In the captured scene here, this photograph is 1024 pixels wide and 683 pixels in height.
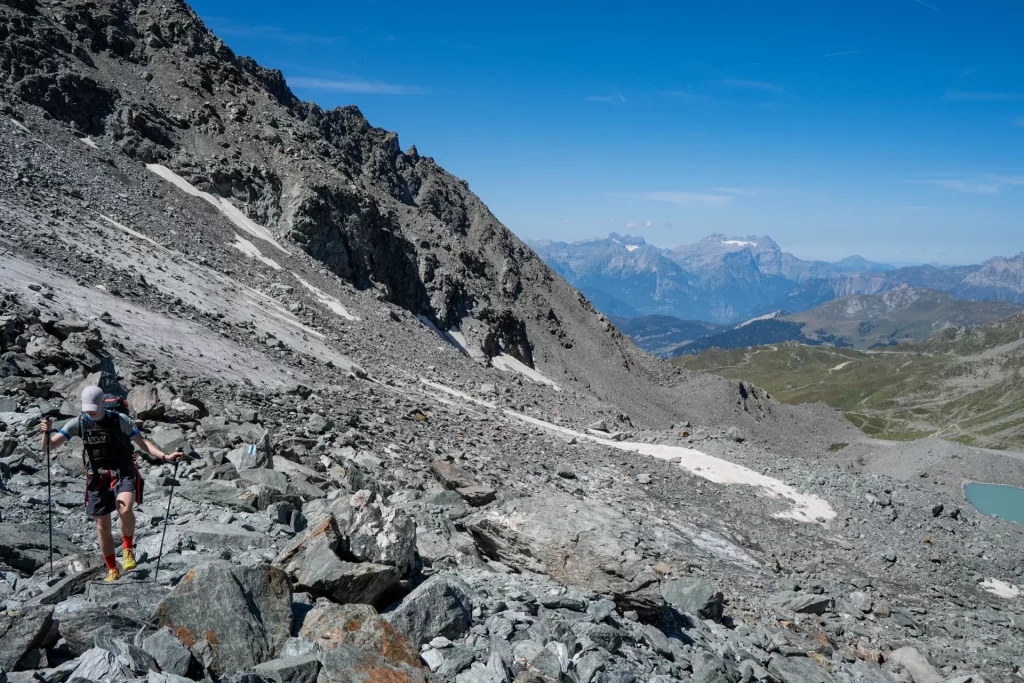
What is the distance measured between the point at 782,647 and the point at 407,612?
1079cm

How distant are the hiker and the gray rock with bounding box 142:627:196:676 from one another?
1906 millimetres

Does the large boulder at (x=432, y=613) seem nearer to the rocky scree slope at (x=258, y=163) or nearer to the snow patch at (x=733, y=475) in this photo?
the snow patch at (x=733, y=475)

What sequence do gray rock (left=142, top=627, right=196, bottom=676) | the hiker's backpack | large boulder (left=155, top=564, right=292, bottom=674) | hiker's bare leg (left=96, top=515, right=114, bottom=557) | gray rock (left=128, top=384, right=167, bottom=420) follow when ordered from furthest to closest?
1. gray rock (left=128, top=384, right=167, bottom=420)
2. the hiker's backpack
3. hiker's bare leg (left=96, top=515, right=114, bottom=557)
4. large boulder (left=155, top=564, right=292, bottom=674)
5. gray rock (left=142, top=627, right=196, bottom=676)

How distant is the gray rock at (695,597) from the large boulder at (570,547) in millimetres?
2044

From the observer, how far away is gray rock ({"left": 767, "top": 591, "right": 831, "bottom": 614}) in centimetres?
1994

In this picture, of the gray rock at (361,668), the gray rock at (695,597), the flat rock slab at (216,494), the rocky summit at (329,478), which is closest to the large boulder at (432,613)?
the rocky summit at (329,478)

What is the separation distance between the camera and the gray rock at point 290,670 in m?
6.88

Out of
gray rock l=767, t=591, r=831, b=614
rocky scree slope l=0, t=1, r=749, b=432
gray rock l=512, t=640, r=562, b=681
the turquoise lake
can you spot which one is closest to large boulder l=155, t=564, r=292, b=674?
gray rock l=512, t=640, r=562, b=681

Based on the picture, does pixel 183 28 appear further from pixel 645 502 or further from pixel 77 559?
pixel 77 559

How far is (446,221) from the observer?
3671 inches

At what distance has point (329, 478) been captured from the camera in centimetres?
1541

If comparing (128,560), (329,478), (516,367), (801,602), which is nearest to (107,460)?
(128,560)

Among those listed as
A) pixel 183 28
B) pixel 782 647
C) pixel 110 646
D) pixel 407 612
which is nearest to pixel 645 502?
pixel 782 647

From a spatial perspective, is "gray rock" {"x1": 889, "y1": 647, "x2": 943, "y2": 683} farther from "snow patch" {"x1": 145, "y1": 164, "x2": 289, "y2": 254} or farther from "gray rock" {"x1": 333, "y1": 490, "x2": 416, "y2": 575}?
"snow patch" {"x1": 145, "y1": 164, "x2": 289, "y2": 254}
